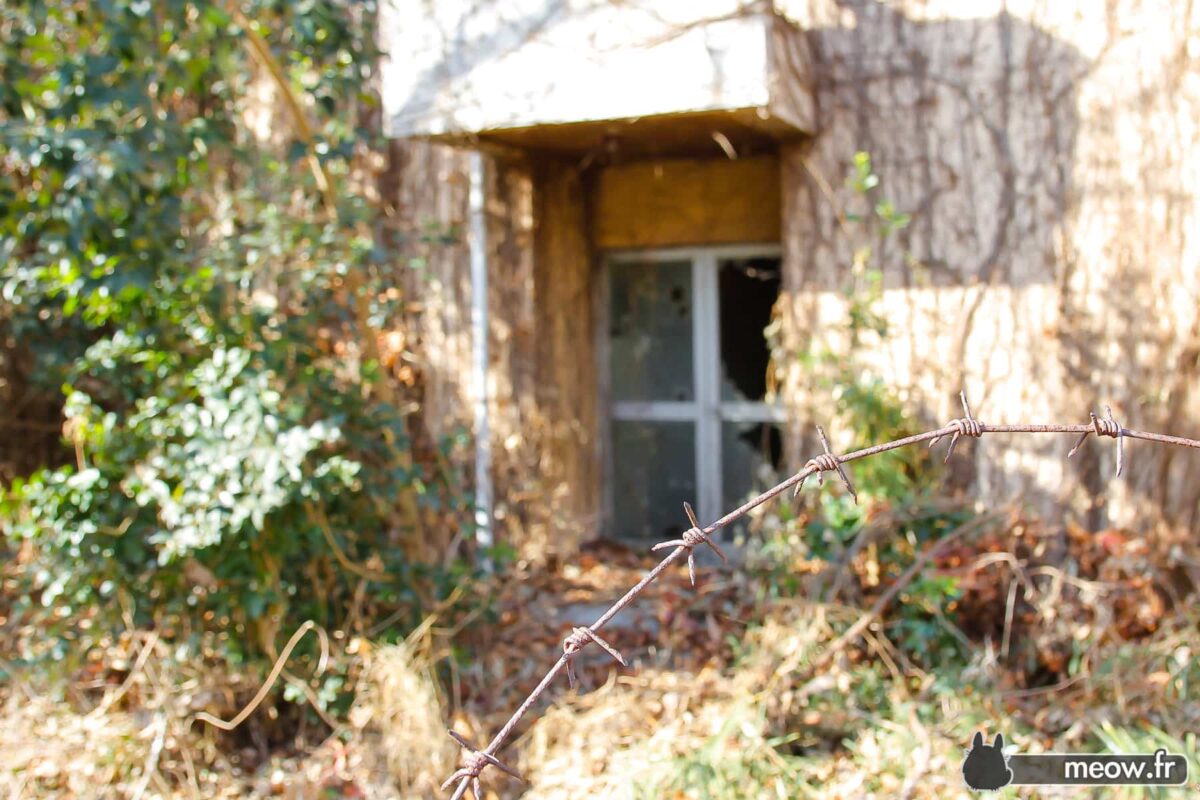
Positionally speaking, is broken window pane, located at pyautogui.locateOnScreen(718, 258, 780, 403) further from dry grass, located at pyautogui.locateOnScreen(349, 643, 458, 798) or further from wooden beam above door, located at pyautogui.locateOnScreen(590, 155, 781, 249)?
dry grass, located at pyautogui.locateOnScreen(349, 643, 458, 798)

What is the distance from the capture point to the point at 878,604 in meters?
4.38

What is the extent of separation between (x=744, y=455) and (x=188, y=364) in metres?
2.72

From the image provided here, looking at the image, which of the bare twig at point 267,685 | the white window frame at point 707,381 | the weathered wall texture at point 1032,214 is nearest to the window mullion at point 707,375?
the white window frame at point 707,381

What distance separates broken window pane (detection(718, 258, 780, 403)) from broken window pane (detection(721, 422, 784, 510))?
0.15 meters

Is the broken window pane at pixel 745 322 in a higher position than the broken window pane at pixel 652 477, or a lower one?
higher

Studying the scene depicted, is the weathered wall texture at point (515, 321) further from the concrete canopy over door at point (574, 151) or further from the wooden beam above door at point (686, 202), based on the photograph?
the wooden beam above door at point (686, 202)

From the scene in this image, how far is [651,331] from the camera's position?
615 centimetres

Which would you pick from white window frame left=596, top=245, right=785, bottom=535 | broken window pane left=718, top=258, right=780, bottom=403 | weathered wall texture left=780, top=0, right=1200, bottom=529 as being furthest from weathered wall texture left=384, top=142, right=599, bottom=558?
weathered wall texture left=780, top=0, right=1200, bottom=529

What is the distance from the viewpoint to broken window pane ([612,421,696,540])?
→ 20.1ft

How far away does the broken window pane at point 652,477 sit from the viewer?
6.14 m

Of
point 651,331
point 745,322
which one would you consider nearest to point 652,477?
point 651,331

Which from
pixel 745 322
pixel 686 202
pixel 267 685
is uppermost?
pixel 686 202

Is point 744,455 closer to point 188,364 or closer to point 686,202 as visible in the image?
point 686,202

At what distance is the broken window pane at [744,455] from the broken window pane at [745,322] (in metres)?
0.15
